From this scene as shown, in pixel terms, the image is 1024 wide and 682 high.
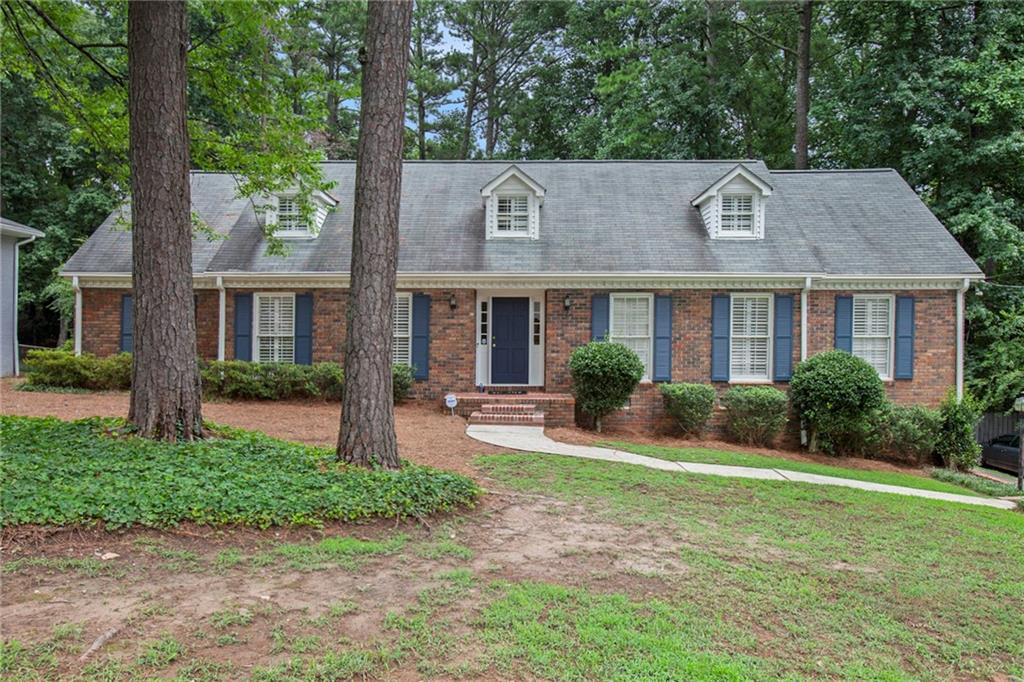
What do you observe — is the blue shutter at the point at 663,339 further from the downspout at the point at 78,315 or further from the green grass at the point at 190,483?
the downspout at the point at 78,315

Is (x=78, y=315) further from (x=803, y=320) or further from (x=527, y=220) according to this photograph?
(x=803, y=320)

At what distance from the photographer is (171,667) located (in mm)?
2590

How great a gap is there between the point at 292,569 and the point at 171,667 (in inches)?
43.5

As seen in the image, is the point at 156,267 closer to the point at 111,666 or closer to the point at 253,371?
the point at 111,666

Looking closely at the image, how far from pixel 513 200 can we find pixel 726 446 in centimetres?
689

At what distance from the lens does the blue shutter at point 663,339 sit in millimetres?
11734

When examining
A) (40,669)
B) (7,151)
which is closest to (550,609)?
(40,669)

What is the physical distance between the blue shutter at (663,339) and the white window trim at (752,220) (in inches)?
89.7

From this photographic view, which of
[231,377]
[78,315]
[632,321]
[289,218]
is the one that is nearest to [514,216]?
[632,321]

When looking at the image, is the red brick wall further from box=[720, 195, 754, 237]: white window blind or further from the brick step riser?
box=[720, 195, 754, 237]: white window blind

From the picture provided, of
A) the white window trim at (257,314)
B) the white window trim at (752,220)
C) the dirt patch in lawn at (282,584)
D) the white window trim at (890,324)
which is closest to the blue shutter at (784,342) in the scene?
Answer: the white window trim at (890,324)

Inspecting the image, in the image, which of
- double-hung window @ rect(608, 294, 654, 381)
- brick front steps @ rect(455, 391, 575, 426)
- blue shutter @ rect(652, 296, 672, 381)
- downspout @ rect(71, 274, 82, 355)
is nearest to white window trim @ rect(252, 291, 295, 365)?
downspout @ rect(71, 274, 82, 355)

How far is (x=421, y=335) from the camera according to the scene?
471 inches

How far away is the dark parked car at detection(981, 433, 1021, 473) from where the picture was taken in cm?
1414
